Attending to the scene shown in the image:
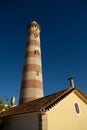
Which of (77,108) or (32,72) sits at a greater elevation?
(32,72)

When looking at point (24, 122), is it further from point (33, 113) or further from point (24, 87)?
point (24, 87)

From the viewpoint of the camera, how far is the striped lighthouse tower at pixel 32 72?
830 inches

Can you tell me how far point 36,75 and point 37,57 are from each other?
3184mm

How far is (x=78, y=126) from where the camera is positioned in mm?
13031

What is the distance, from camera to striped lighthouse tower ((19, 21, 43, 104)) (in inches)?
→ 830

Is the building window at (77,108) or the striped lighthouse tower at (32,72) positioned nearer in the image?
the building window at (77,108)

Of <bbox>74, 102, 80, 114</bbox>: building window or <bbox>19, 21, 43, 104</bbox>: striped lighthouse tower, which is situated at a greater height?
<bbox>19, 21, 43, 104</bbox>: striped lighthouse tower

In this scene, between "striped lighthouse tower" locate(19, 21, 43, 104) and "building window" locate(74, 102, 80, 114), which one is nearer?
"building window" locate(74, 102, 80, 114)

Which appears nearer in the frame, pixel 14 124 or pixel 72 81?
pixel 14 124

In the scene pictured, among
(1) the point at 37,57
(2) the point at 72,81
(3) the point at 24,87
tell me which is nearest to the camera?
(2) the point at 72,81

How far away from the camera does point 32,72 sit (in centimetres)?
2234

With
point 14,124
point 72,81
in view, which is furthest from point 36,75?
point 14,124

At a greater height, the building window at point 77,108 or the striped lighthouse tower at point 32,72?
the striped lighthouse tower at point 32,72

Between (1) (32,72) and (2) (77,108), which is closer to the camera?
(2) (77,108)
